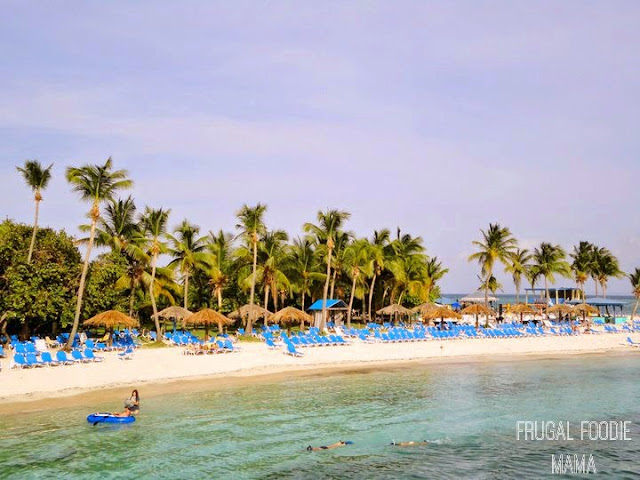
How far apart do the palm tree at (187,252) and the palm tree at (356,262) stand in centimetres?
910

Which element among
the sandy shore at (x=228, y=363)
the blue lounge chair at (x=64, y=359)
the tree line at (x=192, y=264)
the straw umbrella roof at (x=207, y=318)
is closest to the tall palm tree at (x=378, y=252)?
the tree line at (x=192, y=264)

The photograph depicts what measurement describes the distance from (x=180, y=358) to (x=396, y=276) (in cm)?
2146

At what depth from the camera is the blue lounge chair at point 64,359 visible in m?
18.8

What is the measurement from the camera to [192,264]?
3344 cm

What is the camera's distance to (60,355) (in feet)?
61.7

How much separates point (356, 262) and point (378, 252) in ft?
8.88

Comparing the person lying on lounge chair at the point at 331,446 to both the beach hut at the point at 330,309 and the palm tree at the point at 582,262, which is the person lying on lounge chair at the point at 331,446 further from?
the palm tree at the point at 582,262

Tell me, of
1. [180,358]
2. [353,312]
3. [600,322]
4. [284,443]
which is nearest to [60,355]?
[180,358]

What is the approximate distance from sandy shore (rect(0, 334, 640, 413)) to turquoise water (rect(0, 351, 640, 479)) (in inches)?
70.2

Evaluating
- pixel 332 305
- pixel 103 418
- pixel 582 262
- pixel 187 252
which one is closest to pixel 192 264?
pixel 187 252

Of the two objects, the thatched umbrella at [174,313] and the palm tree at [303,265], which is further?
the palm tree at [303,265]

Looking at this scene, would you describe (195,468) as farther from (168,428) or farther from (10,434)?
(10,434)

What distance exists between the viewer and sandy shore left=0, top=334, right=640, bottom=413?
16484mm

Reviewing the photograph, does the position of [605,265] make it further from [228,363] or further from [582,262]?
[228,363]
